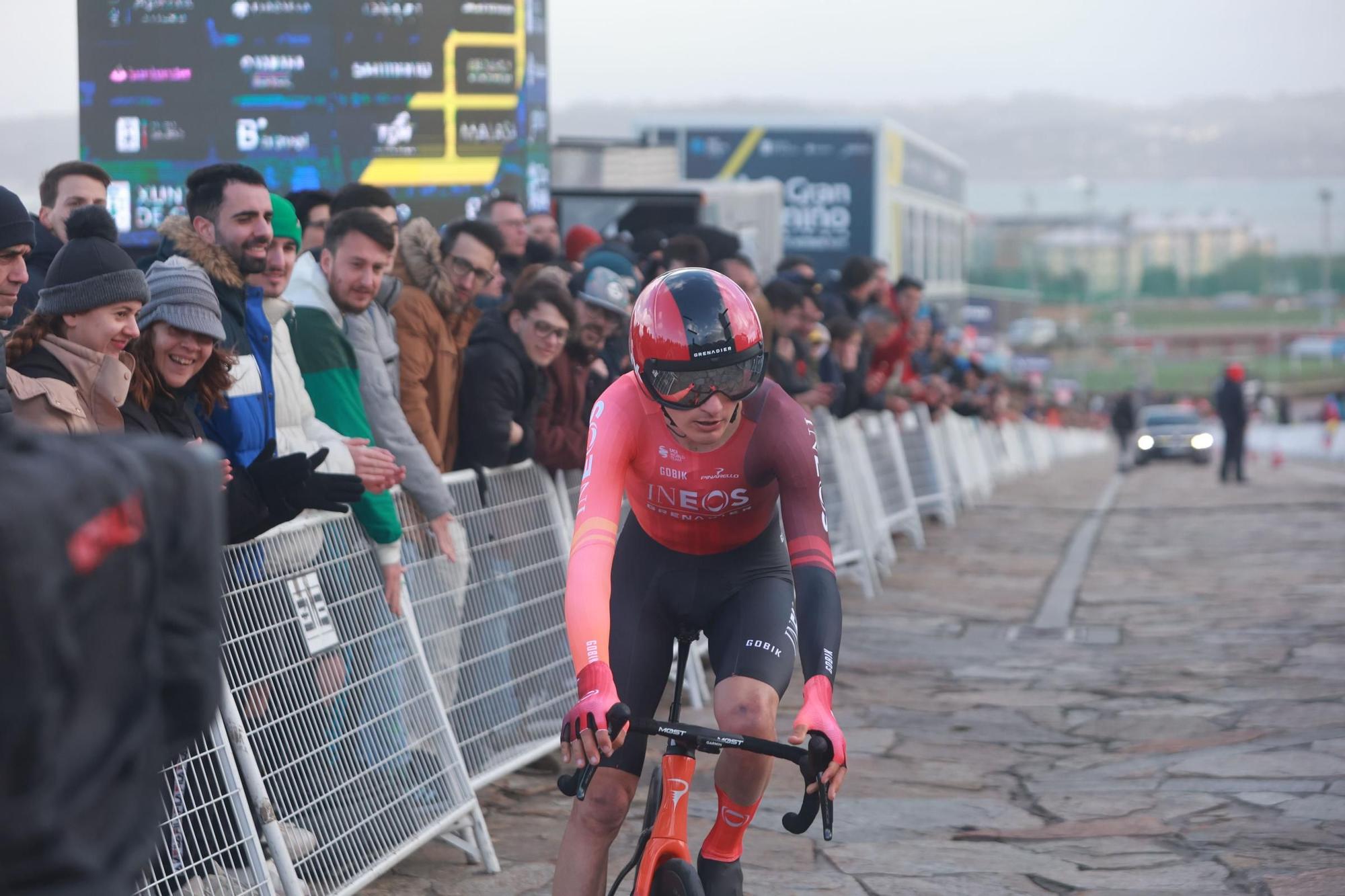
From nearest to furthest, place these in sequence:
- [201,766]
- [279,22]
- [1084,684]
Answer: [201,766]
[1084,684]
[279,22]

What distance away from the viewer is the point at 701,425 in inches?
167

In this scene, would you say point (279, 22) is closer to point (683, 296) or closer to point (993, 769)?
point (993, 769)

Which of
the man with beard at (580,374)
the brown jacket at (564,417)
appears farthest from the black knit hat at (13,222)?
the man with beard at (580,374)

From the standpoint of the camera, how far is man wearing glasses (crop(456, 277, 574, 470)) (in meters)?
6.79

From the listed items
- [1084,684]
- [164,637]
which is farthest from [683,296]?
[1084,684]

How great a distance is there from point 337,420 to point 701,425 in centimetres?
213

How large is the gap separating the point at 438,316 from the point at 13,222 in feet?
7.79

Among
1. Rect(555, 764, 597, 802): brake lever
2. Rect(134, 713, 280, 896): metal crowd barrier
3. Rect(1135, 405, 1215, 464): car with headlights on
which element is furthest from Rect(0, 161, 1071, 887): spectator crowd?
Rect(1135, 405, 1215, 464): car with headlights on

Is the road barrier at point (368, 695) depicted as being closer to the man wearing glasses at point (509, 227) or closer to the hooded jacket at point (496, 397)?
the hooded jacket at point (496, 397)

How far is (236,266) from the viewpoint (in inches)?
218

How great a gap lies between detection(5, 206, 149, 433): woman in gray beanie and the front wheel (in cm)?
194

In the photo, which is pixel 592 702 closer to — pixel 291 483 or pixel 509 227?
pixel 291 483

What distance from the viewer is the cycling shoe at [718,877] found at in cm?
435

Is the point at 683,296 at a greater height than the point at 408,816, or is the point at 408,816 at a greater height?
the point at 683,296
